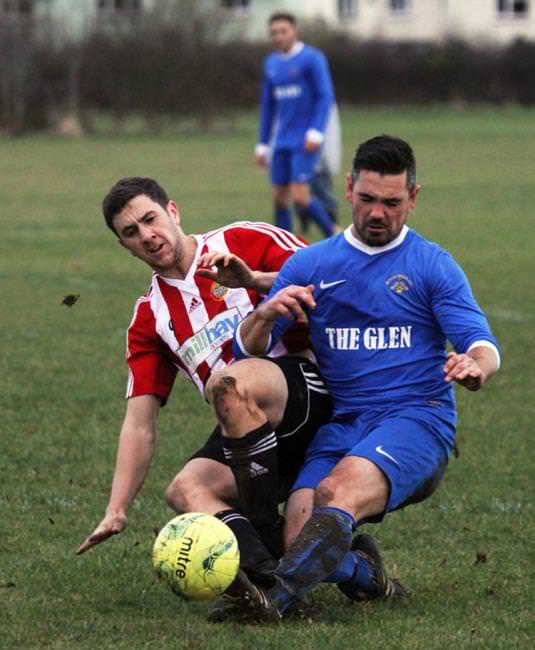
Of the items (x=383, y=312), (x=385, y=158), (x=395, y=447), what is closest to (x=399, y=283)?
(x=383, y=312)

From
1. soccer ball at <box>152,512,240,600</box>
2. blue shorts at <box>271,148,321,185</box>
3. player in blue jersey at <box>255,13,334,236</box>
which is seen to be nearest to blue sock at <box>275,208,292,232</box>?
player in blue jersey at <box>255,13,334,236</box>

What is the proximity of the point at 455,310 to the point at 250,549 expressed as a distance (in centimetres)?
97

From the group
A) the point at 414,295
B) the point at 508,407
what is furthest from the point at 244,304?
the point at 508,407

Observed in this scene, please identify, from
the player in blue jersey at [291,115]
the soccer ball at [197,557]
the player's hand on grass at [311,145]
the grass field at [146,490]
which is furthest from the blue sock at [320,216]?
the soccer ball at [197,557]

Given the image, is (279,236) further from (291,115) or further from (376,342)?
(291,115)

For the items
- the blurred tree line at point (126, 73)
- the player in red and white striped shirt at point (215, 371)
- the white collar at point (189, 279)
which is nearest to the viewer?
the player in red and white striped shirt at point (215, 371)

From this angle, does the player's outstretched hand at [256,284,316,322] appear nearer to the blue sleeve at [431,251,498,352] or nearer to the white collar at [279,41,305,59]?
the blue sleeve at [431,251,498,352]

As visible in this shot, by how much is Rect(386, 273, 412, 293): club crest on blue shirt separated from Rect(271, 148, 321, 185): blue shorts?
1033 cm

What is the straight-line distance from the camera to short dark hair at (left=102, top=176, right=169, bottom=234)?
5.24 metres

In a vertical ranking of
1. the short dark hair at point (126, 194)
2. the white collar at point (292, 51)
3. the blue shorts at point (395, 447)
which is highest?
the short dark hair at point (126, 194)

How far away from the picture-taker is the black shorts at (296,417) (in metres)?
5.11

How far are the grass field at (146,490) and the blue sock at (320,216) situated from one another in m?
1.22

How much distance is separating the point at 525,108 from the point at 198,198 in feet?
103

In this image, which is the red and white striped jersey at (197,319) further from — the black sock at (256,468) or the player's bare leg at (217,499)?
the black sock at (256,468)
